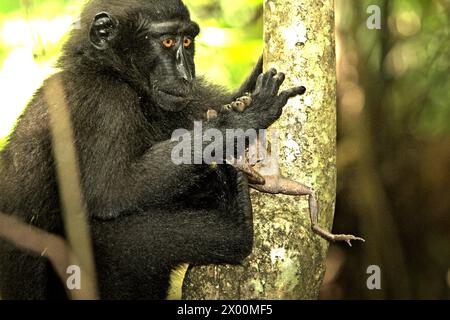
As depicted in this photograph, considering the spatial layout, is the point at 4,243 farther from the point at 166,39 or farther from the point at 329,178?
the point at 329,178

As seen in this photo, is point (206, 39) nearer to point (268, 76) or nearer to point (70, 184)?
point (70, 184)

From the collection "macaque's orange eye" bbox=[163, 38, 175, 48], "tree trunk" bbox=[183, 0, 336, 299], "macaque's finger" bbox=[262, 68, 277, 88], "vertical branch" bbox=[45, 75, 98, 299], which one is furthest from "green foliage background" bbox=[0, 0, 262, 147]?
"tree trunk" bbox=[183, 0, 336, 299]

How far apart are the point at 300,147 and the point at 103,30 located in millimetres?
1983

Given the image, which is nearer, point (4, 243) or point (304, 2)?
point (304, 2)

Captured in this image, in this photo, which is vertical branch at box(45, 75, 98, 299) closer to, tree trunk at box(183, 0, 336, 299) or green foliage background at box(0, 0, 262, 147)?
tree trunk at box(183, 0, 336, 299)

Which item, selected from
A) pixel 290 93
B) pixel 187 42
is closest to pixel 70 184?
pixel 187 42

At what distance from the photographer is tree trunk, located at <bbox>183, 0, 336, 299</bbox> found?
431 centimetres

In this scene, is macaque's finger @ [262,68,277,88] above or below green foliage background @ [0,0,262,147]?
below

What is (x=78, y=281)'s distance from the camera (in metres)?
5.16

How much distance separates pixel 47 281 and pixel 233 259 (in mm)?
1846

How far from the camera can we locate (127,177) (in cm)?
495

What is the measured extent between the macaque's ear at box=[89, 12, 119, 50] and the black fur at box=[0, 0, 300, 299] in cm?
2
